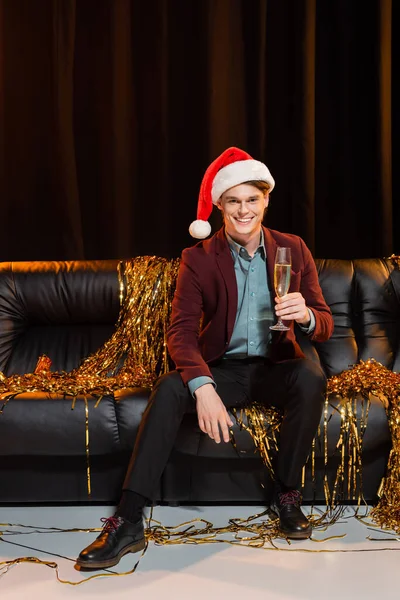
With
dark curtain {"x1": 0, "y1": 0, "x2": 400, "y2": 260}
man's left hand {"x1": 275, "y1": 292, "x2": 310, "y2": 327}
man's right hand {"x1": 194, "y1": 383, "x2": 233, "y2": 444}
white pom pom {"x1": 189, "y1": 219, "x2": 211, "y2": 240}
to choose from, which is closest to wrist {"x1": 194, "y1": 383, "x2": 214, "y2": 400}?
man's right hand {"x1": 194, "y1": 383, "x2": 233, "y2": 444}

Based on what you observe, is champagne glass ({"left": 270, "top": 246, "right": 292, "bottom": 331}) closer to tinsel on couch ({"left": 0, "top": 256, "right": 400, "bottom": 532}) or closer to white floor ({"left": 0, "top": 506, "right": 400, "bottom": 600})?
tinsel on couch ({"left": 0, "top": 256, "right": 400, "bottom": 532})

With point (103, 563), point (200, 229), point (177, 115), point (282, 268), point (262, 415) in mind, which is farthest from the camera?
point (177, 115)

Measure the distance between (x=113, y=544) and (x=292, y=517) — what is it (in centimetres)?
54

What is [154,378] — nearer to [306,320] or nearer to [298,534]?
[306,320]

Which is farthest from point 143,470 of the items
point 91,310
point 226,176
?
point 91,310

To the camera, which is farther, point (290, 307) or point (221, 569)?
point (290, 307)

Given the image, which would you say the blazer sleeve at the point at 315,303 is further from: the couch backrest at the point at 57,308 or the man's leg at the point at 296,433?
the couch backrest at the point at 57,308

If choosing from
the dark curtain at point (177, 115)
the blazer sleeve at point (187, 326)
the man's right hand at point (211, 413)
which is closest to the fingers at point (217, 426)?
the man's right hand at point (211, 413)

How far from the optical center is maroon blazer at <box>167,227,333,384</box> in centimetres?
244

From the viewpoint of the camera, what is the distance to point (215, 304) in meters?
2.49

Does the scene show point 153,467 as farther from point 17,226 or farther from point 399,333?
point 17,226

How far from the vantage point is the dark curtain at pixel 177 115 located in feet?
11.9

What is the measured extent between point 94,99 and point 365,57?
4.48 ft

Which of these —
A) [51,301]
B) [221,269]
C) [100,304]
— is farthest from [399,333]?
[51,301]
